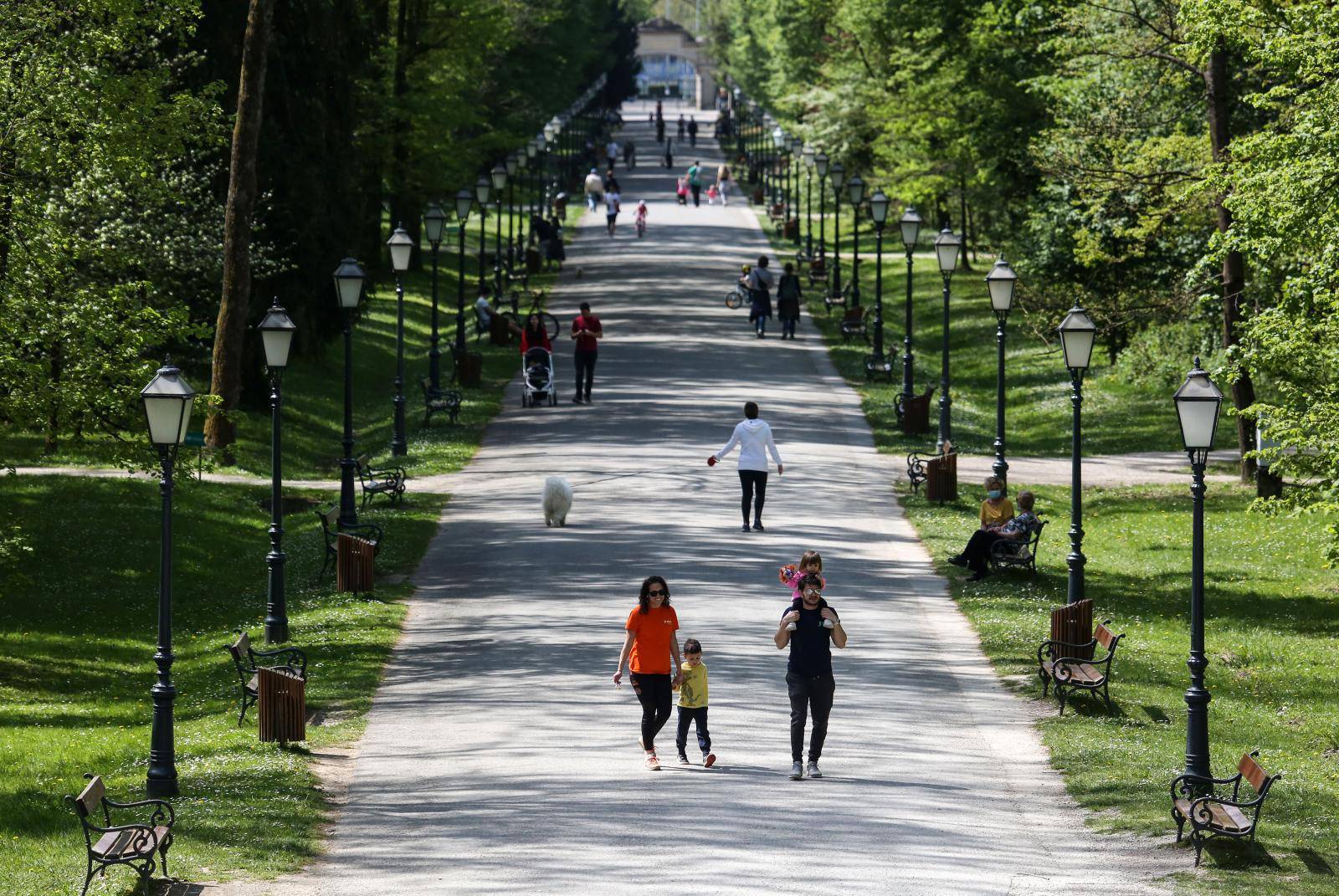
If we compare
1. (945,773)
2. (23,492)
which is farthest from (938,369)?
(945,773)

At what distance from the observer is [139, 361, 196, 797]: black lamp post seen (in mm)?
14773

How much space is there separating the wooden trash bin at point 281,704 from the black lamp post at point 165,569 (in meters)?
0.99

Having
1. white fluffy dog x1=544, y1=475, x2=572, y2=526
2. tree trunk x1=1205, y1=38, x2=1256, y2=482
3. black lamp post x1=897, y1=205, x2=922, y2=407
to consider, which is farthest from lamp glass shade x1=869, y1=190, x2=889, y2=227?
white fluffy dog x1=544, y1=475, x2=572, y2=526

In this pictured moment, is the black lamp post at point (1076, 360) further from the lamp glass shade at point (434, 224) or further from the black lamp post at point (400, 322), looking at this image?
the lamp glass shade at point (434, 224)

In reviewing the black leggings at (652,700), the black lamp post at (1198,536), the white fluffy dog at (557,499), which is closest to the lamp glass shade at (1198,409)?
the black lamp post at (1198,536)

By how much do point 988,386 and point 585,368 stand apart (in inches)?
409

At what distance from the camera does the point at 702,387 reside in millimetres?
39531

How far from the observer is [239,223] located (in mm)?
31766

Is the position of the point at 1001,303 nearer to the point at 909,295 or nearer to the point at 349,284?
the point at 349,284

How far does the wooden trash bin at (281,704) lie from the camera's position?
16.3 metres

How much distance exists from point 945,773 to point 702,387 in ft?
79.8

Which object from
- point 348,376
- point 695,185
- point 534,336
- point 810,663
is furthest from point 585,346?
point 695,185

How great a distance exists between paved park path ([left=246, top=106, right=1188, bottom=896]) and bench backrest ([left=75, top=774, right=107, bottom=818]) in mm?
1332

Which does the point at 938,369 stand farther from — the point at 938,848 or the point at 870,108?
the point at 938,848
